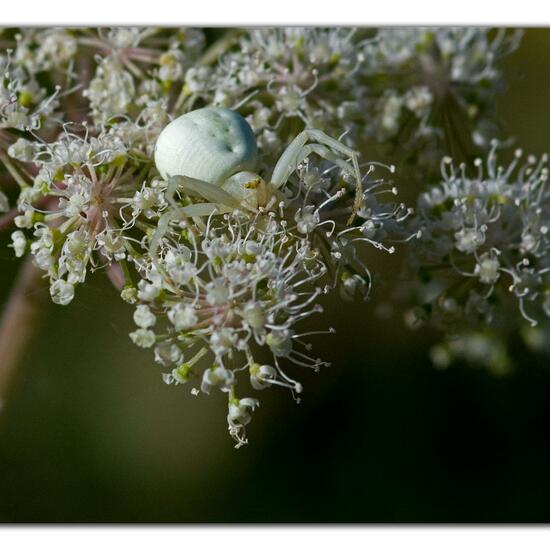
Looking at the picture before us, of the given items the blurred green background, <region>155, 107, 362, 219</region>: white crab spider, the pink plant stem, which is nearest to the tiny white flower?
<region>155, 107, 362, 219</region>: white crab spider

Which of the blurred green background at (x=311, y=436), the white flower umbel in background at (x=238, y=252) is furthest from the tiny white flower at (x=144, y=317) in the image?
the blurred green background at (x=311, y=436)

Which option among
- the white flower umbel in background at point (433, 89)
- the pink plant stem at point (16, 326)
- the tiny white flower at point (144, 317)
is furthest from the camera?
the white flower umbel in background at point (433, 89)

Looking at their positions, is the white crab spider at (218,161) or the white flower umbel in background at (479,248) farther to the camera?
the white flower umbel in background at (479,248)

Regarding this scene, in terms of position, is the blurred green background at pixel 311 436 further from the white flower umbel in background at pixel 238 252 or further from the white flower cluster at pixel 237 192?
the white flower umbel in background at pixel 238 252

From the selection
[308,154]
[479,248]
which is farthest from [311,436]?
[308,154]

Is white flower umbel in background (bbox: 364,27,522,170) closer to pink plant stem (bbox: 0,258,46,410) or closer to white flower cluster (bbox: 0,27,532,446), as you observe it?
white flower cluster (bbox: 0,27,532,446)

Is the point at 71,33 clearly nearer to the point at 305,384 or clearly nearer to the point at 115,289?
the point at 115,289

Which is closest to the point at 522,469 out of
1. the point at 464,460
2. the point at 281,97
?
the point at 464,460
